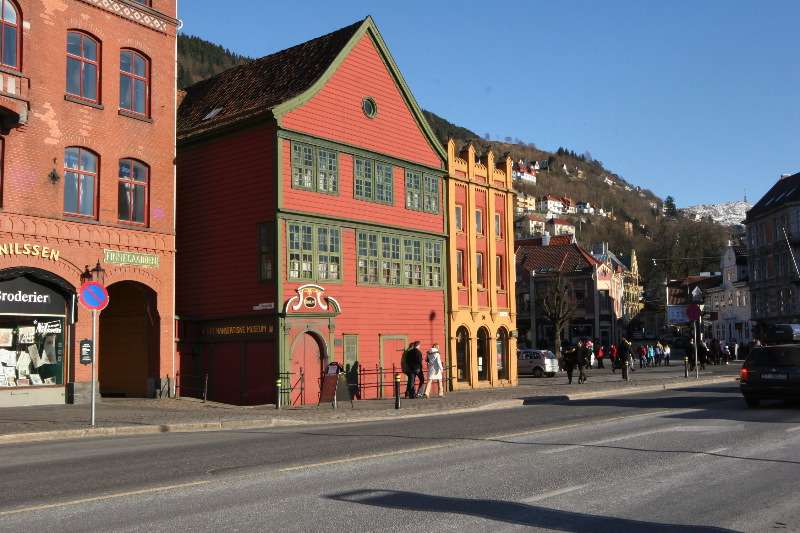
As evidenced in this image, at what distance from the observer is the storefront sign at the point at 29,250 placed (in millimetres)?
21781

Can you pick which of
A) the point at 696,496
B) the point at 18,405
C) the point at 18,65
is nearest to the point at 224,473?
the point at 696,496

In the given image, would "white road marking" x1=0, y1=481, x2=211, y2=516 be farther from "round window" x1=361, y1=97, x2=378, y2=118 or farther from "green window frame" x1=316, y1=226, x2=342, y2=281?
"round window" x1=361, y1=97, x2=378, y2=118

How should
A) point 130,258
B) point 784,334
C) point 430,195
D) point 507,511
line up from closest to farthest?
1. point 507,511
2. point 130,258
3. point 430,195
4. point 784,334

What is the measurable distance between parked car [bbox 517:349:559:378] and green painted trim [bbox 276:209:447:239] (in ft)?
59.6

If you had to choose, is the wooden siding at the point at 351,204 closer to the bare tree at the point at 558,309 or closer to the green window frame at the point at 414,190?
the green window frame at the point at 414,190

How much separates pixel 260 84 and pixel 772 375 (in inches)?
801

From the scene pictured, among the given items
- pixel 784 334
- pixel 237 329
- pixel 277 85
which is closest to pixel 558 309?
pixel 784 334

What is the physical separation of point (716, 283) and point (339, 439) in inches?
4905

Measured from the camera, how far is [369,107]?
1236 inches

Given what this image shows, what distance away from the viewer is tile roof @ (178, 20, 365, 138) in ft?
96.1

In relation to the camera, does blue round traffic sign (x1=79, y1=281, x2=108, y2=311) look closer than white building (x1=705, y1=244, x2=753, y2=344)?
Yes

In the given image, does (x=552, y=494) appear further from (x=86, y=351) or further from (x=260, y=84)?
(x=260, y=84)

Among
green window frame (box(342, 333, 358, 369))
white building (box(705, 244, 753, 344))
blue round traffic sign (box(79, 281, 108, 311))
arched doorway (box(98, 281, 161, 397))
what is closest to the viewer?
blue round traffic sign (box(79, 281, 108, 311))

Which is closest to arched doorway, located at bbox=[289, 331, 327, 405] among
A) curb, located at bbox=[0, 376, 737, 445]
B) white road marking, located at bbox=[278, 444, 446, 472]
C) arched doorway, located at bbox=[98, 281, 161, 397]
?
arched doorway, located at bbox=[98, 281, 161, 397]
